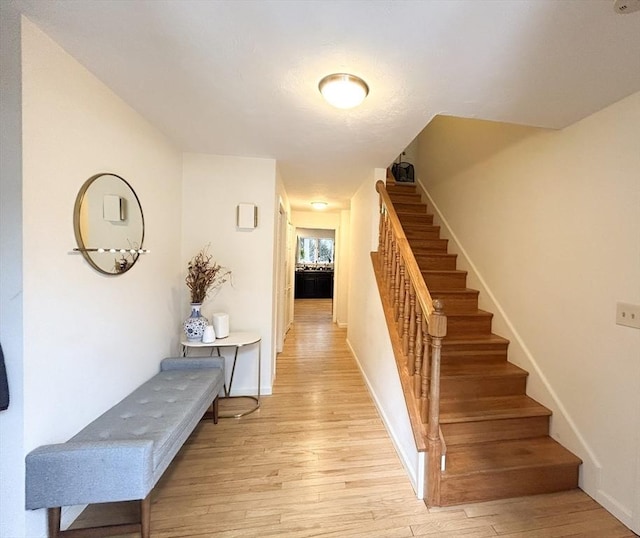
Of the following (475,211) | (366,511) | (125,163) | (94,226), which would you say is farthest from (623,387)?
(125,163)

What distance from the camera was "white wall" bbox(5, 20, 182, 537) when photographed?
1.15m

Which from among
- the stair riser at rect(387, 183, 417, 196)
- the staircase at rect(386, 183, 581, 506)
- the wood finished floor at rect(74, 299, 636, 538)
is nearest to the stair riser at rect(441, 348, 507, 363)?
the staircase at rect(386, 183, 581, 506)

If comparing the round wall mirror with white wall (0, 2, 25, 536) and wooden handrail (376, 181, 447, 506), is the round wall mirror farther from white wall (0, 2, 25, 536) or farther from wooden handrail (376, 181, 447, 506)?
wooden handrail (376, 181, 447, 506)

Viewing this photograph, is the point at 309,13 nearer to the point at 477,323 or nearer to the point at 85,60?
the point at 85,60

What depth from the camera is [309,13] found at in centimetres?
103

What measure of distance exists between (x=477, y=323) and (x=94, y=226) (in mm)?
2983

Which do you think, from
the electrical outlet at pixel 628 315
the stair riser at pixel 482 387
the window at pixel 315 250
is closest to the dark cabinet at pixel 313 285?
the window at pixel 315 250

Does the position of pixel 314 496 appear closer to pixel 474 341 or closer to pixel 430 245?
pixel 474 341

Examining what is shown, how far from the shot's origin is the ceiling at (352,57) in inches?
40.4

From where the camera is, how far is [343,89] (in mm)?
1409

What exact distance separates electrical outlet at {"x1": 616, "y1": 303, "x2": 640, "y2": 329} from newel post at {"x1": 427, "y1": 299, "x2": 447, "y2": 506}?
984 millimetres

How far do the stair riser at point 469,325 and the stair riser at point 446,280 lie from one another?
1.60 feet

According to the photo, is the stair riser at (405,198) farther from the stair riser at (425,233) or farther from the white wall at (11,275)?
the white wall at (11,275)

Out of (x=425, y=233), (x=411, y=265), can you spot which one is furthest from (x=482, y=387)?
(x=425, y=233)
